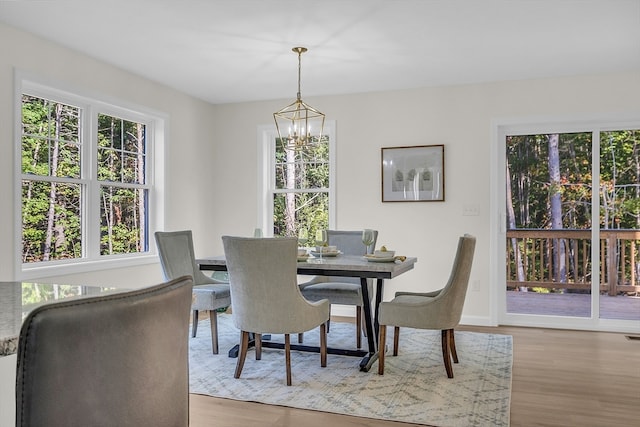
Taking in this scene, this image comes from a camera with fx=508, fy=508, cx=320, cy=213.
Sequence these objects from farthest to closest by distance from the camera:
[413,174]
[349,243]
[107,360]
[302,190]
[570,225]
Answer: [302,190], [413,174], [570,225], [349,243], [107,360]

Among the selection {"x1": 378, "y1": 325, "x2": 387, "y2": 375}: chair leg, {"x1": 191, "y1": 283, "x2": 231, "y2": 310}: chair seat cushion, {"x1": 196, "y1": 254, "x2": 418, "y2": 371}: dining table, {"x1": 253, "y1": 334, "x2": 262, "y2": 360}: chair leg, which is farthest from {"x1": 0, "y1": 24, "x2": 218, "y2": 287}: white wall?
{"x1": 378, "y1": 325, "x2": 387, "y2": 375}: chair leg

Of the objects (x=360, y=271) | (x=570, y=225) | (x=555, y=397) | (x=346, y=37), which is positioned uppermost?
(x=346, y=37)

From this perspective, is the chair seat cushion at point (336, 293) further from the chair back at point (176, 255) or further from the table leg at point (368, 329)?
the chair back at point (176, 255)

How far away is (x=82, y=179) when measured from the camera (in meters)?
4.27

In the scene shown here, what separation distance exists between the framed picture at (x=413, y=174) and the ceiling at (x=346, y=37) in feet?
2.27

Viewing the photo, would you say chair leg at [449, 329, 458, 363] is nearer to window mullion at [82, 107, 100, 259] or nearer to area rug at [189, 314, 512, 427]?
area rug at [189, 314, 512, 427]

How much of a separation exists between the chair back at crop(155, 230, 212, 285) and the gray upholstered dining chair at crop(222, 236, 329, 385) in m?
0.86

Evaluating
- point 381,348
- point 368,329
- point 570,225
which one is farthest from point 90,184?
point 570,225

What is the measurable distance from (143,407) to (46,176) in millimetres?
3465

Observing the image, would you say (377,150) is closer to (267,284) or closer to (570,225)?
(570,225)

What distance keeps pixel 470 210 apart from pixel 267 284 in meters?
2.72

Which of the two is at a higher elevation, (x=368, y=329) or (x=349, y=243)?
(x=349, y=243)

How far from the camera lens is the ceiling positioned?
3.21 m

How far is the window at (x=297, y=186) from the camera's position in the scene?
18.6 feet
